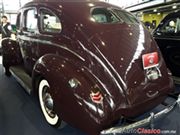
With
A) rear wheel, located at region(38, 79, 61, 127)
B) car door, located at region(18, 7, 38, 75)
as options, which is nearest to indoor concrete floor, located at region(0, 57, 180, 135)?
rear wheel, located at region(38, 79, 61, 127)

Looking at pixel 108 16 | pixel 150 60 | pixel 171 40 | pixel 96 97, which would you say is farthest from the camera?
pixel 171 40

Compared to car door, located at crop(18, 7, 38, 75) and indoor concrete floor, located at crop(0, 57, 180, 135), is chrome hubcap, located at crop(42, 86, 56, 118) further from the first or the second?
car door, located at crop(18, 7, 38, 75)

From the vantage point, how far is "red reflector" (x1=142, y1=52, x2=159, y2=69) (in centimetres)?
238

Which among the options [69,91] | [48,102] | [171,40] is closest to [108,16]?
[69,91]

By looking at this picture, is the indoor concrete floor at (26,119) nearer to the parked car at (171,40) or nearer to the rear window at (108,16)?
the parked car at (171,40)

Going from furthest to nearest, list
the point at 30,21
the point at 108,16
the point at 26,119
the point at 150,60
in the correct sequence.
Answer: the point at 30,21 → the point at 26,119 → the point at 108,16 → the point at 150,60

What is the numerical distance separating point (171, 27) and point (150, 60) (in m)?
2.22

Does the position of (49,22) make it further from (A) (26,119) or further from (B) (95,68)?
(A) (26,119)

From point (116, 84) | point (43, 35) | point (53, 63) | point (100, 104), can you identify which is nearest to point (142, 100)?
point (116, 84)

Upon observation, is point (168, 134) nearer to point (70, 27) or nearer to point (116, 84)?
point (116, 84)

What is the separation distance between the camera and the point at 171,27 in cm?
429

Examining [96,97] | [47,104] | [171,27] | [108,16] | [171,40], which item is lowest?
[47,104]

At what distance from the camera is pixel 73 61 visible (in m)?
2.36

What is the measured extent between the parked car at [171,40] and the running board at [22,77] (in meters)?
2.77
